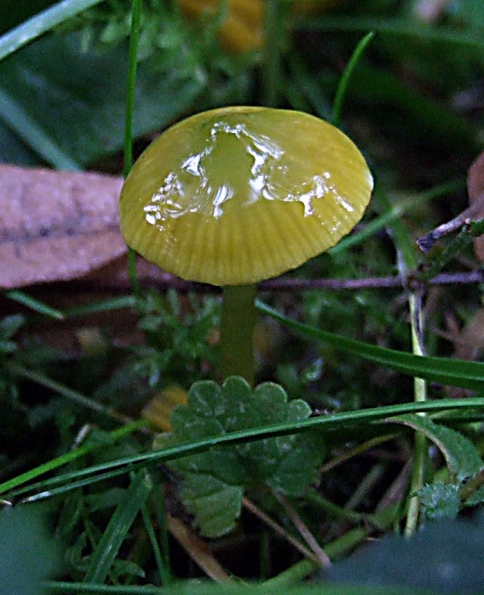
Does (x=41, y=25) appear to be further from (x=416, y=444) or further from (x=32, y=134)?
(x=416, y=444)

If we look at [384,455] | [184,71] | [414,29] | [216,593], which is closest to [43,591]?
[216,593]

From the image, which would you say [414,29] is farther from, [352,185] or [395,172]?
[352,185]

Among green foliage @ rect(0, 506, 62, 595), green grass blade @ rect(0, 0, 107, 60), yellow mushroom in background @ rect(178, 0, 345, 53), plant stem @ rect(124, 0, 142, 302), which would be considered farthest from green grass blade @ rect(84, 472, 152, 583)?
yellow mushroom in background @ rect(178, 0, 345, 53)

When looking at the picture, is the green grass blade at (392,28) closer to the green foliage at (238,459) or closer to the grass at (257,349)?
the grass at (257,349)

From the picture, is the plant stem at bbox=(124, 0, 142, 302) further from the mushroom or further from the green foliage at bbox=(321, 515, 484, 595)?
the green foliage at bbox=(321, 515, 484, 595)

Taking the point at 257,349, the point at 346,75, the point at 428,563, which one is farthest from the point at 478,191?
the point at 428,563

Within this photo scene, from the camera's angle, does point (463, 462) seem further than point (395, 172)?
No
